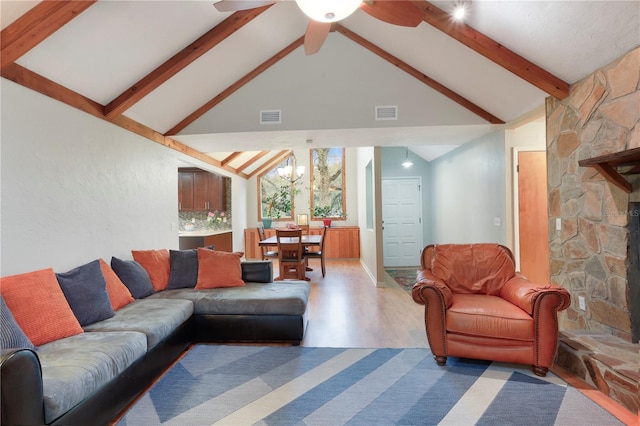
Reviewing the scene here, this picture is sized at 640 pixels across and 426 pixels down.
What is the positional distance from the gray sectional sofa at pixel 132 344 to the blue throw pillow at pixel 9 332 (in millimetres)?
116

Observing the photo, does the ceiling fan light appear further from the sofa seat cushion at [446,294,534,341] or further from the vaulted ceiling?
the sofa seat cushion at [446,294,534,341]

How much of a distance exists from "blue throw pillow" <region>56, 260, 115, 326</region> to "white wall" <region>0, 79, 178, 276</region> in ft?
0.85

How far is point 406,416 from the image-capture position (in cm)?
178

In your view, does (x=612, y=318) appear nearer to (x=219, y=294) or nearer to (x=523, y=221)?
(x=523, y=221)

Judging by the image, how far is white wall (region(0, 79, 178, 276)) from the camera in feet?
6.52

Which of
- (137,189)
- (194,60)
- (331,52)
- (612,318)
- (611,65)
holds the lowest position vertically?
(612,318)

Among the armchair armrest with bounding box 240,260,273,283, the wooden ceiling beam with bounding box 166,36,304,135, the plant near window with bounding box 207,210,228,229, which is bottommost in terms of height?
the armchair armrest with bounding box 240,260,273,283

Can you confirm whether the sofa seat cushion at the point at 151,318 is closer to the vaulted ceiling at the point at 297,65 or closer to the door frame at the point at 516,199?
the vaulted ceiling at the point at 297,65

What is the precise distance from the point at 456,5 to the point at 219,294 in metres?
3.30

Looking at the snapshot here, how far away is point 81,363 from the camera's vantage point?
1.55m

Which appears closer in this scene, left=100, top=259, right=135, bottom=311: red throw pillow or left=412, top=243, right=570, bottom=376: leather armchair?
left=412, top=243, right=570, bottom=376: leather armchair

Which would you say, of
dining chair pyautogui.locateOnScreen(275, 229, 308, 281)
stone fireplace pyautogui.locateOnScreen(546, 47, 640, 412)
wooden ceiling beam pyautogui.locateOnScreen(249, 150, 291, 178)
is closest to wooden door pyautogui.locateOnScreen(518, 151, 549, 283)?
stone fireplace pyautogui.locateOnScreen(546, 47, 640, 412)

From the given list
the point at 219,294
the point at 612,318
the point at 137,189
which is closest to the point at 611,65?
the point at 612,318

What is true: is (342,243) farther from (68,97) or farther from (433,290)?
(68,97)
